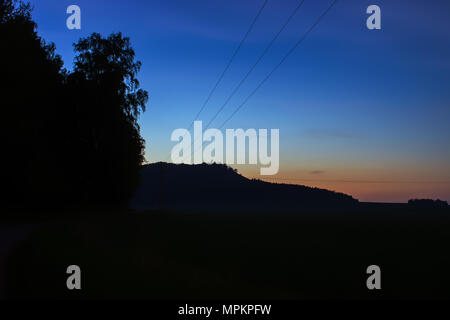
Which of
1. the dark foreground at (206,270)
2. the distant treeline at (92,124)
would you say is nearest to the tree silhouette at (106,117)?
the distant treeline at (92,124)

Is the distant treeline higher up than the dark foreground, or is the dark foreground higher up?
the distant treeline

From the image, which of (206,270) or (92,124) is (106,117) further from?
(206,270)

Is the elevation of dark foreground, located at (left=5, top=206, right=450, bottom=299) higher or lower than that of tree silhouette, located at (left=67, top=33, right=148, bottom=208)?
lower

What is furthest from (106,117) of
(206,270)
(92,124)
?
(206,270)

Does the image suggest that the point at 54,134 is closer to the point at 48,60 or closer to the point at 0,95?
the point at 48,60

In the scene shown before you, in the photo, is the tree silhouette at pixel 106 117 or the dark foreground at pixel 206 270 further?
the tree silhouette at pixel 106 117

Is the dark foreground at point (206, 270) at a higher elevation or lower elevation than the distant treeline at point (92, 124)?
lower

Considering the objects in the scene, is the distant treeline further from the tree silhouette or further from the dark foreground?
the dark foreground

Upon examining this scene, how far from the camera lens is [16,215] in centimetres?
3444

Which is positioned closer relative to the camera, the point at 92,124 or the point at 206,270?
the point at 206,270

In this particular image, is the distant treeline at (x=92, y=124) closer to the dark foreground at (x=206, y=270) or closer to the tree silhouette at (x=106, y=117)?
the tree silhouette at (x=106, y=117)

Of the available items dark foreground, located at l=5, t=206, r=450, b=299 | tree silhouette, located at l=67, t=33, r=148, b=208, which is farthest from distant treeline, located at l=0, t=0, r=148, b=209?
dark foreground, located at l=5, t=206, r=450, b=299

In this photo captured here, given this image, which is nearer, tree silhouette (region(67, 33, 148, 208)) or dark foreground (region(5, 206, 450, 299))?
dark foreground (region(5, 206, 450, 299))
